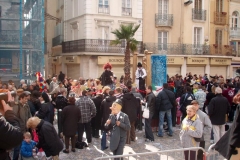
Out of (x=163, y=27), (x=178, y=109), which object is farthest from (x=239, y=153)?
(x=163, y=27)

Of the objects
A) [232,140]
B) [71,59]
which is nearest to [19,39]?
[71,59]

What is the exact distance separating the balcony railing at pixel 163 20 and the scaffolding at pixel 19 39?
11.8 meters

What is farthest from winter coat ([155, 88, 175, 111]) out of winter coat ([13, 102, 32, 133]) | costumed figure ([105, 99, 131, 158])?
winter coat ([13, 102, 32, 133])

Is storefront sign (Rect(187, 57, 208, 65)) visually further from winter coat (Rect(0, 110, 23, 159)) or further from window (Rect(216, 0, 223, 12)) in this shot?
winter coat (Rect(0, 110, 23, 159))

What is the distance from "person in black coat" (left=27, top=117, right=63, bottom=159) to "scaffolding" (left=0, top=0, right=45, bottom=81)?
1181cm

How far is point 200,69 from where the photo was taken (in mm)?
31656

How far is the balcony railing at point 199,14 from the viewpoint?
31.0 meters

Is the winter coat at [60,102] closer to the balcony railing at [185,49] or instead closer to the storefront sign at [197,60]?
the balcony railing at [185,49]

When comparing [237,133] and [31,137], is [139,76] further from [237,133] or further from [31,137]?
[237,133]

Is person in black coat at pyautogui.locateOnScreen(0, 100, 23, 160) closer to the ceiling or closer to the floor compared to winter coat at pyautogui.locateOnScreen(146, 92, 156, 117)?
closer to the ceiling

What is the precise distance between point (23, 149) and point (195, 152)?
3710 mm

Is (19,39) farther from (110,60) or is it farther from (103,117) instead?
(103,117)

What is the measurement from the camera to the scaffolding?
18.9m

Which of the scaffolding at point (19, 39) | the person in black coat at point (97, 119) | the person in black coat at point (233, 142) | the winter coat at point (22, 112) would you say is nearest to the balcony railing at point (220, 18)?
the scaffolding at point (19, 39)
